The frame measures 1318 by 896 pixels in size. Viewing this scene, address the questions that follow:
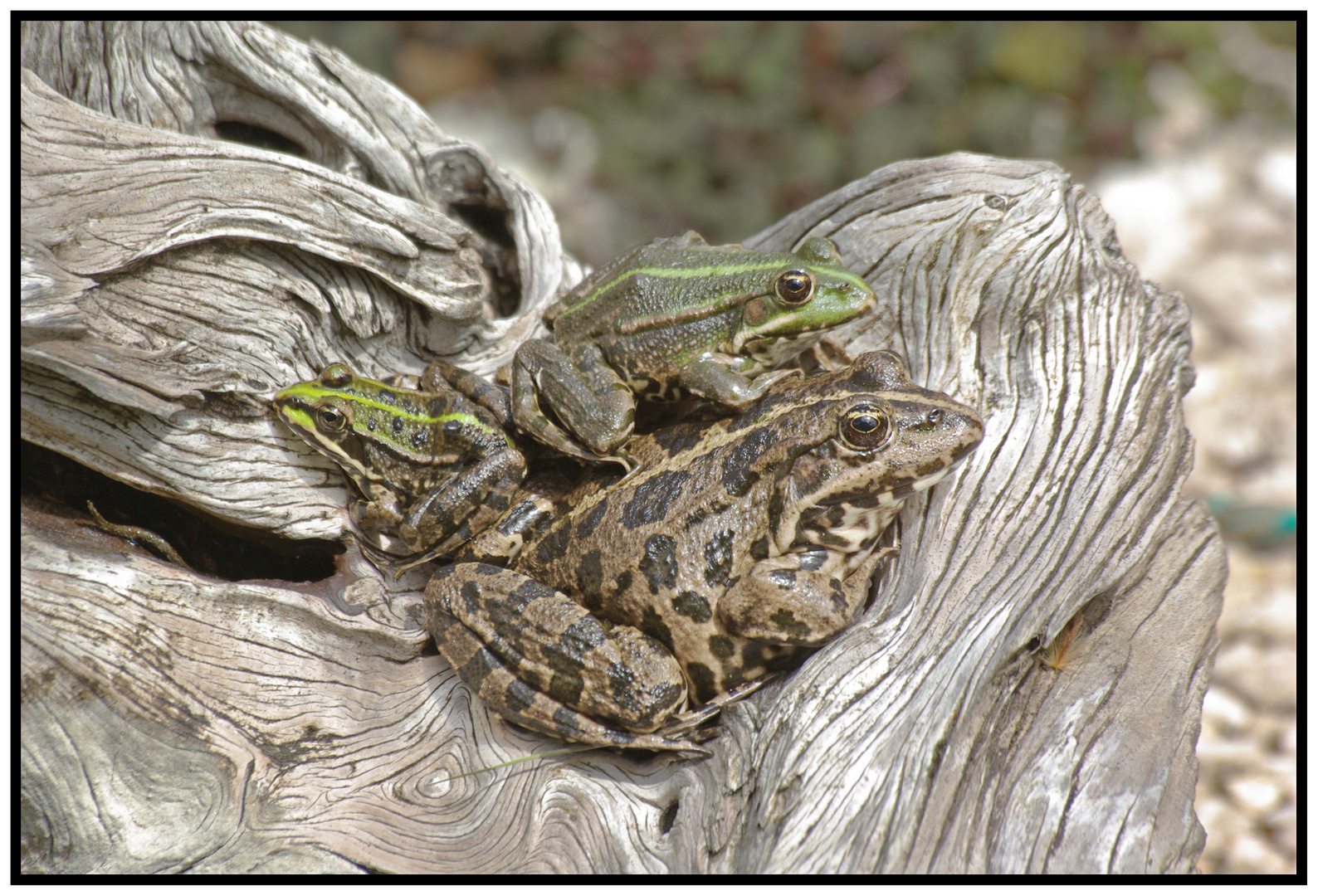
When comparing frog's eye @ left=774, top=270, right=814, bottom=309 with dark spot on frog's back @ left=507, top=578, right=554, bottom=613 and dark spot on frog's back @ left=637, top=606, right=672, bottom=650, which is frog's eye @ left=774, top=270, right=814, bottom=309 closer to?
dark spot on frog's back @ left=637, top=606, right=672, bottom=650

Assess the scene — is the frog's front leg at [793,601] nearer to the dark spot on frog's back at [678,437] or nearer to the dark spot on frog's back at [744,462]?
the dark spot on frog's back at [744,462]

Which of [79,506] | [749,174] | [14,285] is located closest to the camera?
[14,285]

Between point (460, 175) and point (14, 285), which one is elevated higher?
point (460, 175)

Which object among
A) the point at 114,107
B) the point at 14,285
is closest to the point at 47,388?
the point at 14,285

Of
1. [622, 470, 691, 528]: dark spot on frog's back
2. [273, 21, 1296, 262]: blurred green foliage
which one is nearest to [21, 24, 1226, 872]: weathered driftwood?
[622, 470, 691, 528]: dark spot on frog's back

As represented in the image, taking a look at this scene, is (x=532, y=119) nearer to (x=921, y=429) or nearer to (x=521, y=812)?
(x=921, y=429)

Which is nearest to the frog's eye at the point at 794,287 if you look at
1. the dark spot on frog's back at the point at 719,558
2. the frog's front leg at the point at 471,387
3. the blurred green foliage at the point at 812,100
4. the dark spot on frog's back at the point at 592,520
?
the dark spot on frog's back at the point at 719,558
